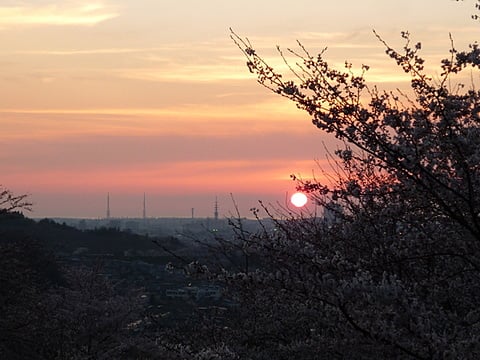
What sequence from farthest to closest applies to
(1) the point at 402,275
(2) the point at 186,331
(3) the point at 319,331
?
(2) the point at 186,331
(3) the point at 319,331
(1) the point at 402,275

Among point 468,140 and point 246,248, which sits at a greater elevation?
point 468,140

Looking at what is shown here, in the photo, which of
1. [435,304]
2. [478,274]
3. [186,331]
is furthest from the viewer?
[186,331]

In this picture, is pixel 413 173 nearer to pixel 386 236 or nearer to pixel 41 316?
pixel 386 236

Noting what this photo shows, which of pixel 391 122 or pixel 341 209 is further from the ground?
pixel 391 122

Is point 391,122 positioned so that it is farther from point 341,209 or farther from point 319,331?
point 319,331

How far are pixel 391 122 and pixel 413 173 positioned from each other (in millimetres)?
618

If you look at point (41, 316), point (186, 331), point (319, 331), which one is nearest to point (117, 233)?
point (41, 316)

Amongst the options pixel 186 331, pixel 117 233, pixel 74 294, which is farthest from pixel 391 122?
pixel 117 233

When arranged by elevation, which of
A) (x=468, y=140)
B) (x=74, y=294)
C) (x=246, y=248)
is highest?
(x=468, y=140)

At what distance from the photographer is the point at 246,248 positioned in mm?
6738

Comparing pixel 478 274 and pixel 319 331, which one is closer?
pixel 478 274

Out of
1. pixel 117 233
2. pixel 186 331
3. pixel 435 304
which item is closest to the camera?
pixel 435 304

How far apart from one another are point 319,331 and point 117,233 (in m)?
87.1

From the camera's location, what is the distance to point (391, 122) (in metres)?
6.15
